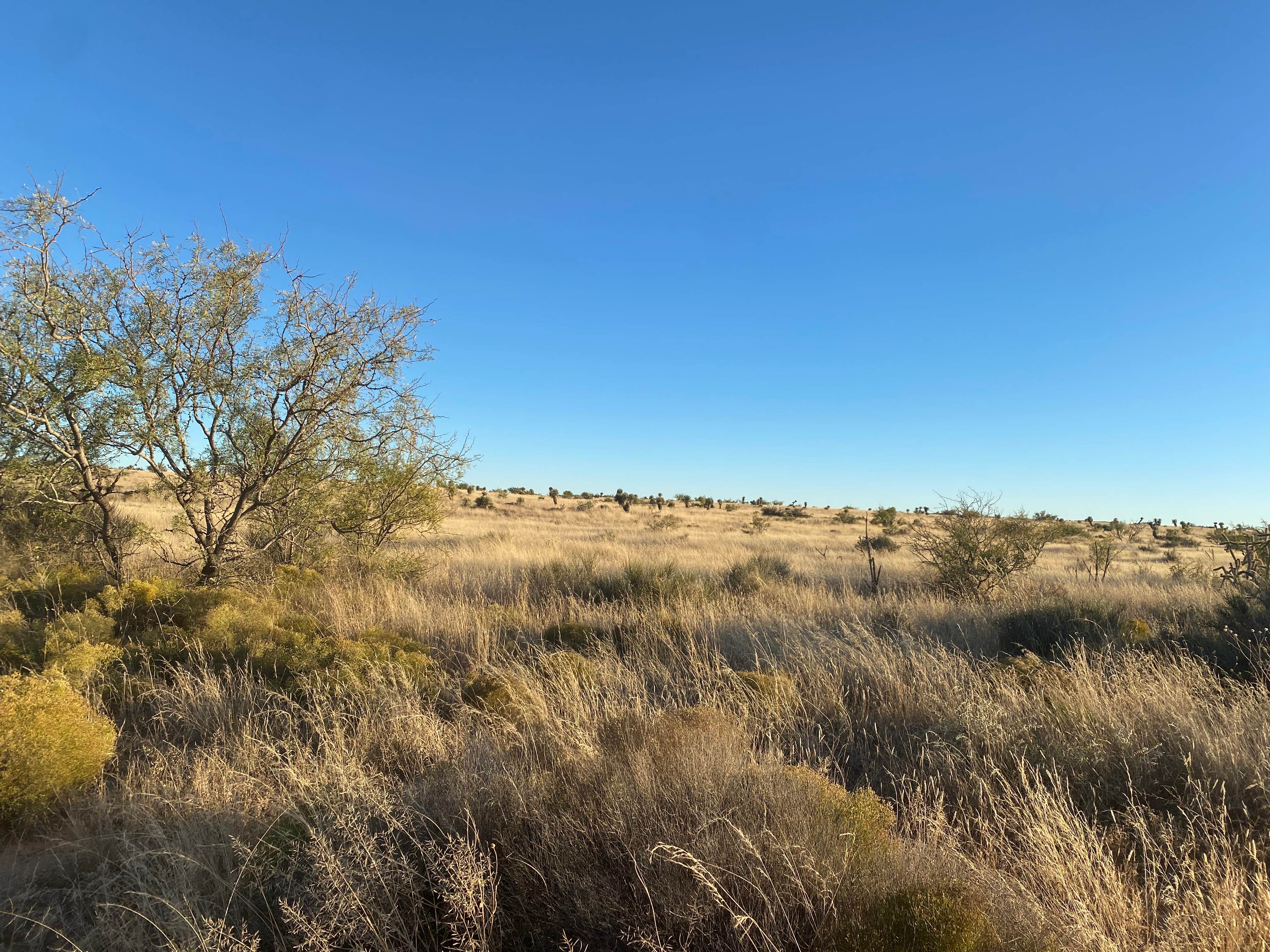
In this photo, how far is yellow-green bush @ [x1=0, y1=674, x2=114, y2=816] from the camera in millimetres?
3545

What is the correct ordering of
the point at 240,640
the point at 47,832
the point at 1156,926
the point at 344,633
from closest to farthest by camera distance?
the point at 1156,926 → the point at 47,832 → the point at 240,640 → the point at 344,633

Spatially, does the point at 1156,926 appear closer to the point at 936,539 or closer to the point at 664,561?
the point at 936,539

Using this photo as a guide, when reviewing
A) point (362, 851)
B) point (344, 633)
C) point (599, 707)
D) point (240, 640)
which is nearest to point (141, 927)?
point (362, 851)

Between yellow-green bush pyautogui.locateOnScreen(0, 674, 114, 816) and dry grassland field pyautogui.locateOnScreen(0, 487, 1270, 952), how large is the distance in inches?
1.1

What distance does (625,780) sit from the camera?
3.01 meters

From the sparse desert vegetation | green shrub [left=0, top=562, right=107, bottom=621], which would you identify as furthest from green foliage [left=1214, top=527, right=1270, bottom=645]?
green shrub [left=0, top=562, right=107, bottom=621]

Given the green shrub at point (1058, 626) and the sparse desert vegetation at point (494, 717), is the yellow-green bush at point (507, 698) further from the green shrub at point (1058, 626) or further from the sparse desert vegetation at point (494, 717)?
the green shrub at point (1058, 626)

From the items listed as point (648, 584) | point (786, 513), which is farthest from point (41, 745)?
point (786, 513)

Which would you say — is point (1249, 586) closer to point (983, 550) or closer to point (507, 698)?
point (983, 550)

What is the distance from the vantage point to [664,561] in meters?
13.3

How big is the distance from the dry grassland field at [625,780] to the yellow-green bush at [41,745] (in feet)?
0.09

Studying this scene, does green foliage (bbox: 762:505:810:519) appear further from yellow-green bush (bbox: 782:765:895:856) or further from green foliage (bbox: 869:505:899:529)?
yellow-green bush (bbox: 782:765:895:856)

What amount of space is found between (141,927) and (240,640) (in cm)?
395

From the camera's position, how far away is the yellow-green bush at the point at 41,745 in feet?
11.6
